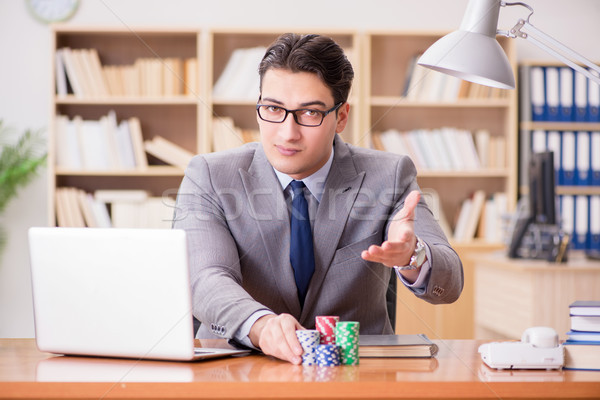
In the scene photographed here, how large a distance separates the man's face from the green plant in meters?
2.62

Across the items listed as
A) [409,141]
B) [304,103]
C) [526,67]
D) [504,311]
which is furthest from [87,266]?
[526,67]

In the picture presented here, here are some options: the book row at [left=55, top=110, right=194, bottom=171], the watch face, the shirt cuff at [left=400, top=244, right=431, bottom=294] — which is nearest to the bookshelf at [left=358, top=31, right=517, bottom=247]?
the book row at [left=55, top=110, right=194, bottom=171]

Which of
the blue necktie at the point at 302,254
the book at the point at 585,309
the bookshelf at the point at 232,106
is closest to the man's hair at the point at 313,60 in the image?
the blue necktie at the point at 302,254

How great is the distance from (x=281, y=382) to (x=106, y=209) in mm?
3028

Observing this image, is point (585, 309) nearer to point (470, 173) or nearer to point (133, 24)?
point (470, 173)

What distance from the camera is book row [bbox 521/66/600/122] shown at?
3.97 meters

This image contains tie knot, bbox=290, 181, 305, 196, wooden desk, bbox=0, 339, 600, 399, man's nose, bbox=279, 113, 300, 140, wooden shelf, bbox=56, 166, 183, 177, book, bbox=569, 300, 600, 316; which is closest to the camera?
wooden desk, bbox=0, 339, 600, 399

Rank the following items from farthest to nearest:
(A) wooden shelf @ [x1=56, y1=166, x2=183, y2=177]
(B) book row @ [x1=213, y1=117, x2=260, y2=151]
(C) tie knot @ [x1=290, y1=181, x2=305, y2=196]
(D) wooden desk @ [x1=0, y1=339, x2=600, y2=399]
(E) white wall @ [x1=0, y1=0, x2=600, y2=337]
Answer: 1. (E) white wall @ [x1=0, y1=0, x2=600, y2=337]
2. (B) book row @ [x1=213, y1=117, x2=260, y2=151]
3. (A) wooden shelf @ [x1=56, y1=166, x2=183, y2=177]
4. (C) tie knot @ [x1=290, y1=181, x2=305, y2=196]
5. (D) wooden desk @ [x1=0, y1=339, x2=600, y2=399]

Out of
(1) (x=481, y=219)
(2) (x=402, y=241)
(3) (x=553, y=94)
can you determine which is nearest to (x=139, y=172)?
(1) (x=481, y=219)

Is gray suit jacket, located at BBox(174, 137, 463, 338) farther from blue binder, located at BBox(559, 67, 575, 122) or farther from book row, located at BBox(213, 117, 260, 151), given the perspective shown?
blue binder, located at BBox(559, 67, 575, 122)

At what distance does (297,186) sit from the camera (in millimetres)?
1734

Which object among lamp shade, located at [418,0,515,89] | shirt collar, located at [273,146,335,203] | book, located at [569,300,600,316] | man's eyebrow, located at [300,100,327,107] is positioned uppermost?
lamp shade, located at [418,0,515,89]

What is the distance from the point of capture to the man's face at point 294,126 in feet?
5.34

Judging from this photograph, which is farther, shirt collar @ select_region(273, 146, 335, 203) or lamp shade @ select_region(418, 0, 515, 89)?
shirt collar @ select_region(273, 146, 335, 203)
